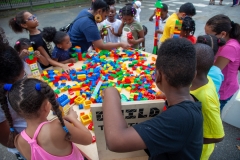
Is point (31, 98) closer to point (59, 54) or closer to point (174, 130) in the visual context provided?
point (174, 130)

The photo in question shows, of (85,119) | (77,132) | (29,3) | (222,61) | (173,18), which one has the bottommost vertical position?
(85,119)

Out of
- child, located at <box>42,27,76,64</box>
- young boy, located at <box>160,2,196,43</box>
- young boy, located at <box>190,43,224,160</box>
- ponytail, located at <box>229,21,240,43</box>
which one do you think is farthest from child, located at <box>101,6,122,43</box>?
young boy, located at <box>190,43,224,160</box>

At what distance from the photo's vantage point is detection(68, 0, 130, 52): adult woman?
9.11 feet

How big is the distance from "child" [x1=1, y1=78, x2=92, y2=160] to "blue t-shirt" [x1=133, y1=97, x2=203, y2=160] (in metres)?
0.57

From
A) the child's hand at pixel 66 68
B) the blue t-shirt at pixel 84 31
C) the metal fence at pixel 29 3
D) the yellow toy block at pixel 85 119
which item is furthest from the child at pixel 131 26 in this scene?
the metal fence at pixel 29 3

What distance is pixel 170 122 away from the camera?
0.88 meters

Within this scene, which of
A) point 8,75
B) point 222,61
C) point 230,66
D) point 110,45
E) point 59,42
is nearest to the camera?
point 8,75

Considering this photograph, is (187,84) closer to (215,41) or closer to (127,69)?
(215,41)

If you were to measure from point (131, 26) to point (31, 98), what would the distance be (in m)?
2.76

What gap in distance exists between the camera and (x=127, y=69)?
2504 millimetres

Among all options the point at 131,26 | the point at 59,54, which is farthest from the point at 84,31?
the point at 131,26

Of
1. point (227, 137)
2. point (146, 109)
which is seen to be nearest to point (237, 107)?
point (227, 137)

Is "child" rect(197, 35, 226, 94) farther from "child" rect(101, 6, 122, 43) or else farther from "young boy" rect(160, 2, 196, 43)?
"child" rect(101, 6, 122, 43)

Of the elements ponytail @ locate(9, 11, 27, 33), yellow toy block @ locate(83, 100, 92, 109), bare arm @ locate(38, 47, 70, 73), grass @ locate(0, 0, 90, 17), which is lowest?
yellow toy block @ locate(83, 100, 92, 109)
